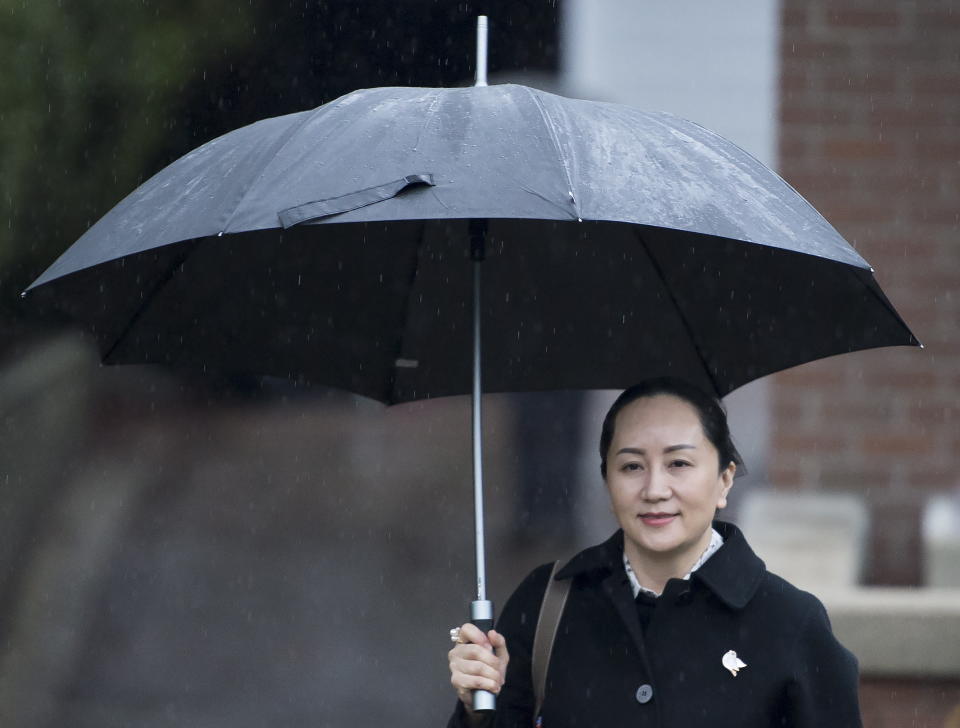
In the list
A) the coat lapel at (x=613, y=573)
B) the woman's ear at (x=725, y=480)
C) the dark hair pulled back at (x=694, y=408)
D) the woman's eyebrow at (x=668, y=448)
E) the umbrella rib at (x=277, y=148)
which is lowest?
the coat lapel at (x=613, y=573)

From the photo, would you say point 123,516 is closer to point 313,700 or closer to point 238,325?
point 313,700

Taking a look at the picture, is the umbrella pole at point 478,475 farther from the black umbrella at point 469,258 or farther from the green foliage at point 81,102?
the green foliage at point 81,102

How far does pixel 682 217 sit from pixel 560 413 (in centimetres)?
738

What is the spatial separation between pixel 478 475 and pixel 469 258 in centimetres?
63

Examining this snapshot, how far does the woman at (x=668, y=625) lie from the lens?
9.91ft

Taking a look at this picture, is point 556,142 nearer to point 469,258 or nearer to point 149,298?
point 469,258

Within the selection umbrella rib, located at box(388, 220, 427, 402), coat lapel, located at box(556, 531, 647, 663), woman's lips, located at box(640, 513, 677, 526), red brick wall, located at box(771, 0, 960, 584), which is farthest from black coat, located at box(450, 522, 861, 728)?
red brick wall, located at box(771, 0, 960, 584)

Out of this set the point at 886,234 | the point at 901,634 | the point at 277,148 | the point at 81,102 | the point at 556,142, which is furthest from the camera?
the point at 81,102

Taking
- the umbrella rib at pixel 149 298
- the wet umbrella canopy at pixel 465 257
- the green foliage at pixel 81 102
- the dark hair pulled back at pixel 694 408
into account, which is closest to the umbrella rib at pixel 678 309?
the wet umbrella canopy at pixel 465 257

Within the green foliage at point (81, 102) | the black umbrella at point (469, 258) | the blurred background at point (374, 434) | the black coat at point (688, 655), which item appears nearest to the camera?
the black umbrella at point (469, 258)

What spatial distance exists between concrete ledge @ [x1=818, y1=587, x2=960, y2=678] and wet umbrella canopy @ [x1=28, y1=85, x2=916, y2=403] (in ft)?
4.87

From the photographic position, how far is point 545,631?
3238 mm

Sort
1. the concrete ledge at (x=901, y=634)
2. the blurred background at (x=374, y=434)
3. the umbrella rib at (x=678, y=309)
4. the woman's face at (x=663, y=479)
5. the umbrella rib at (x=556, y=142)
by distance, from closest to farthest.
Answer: the umbrella rib at (x=556, y=142)
the woman's face at (x=663, y=479)
the umbrella rib at (x=678, y=309)
the concrete ledge at (x=901, y=634)
the blurred background at (x=374, y=434)

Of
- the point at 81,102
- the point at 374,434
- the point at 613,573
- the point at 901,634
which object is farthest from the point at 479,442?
the point at 374,434
